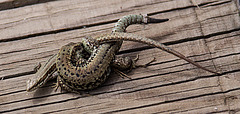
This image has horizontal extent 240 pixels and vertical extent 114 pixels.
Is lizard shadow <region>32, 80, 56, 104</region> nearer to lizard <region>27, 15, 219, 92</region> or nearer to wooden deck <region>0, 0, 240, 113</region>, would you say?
wooden deck <region>0, 0, 240, 113</region>

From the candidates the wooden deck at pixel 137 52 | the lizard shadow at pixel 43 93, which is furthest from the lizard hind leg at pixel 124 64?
the lizard shadow at pixel 43 93

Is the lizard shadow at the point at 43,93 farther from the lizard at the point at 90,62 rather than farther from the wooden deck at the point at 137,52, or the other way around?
the lizard at the point at 90,62

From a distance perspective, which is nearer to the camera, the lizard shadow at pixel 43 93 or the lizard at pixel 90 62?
the lizard at pixel 90 62

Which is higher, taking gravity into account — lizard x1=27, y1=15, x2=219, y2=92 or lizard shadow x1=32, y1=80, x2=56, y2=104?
lizard x1=27, y1=15, x2=219, y2=92

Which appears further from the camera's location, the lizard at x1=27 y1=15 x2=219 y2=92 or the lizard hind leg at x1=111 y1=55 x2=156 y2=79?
the lizard hind leg at x1=111 y1=55 x2=156 y2=79

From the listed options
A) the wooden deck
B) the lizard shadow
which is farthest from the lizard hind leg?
the lizard shadow

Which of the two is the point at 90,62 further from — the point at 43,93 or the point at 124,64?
the point at 43,93
